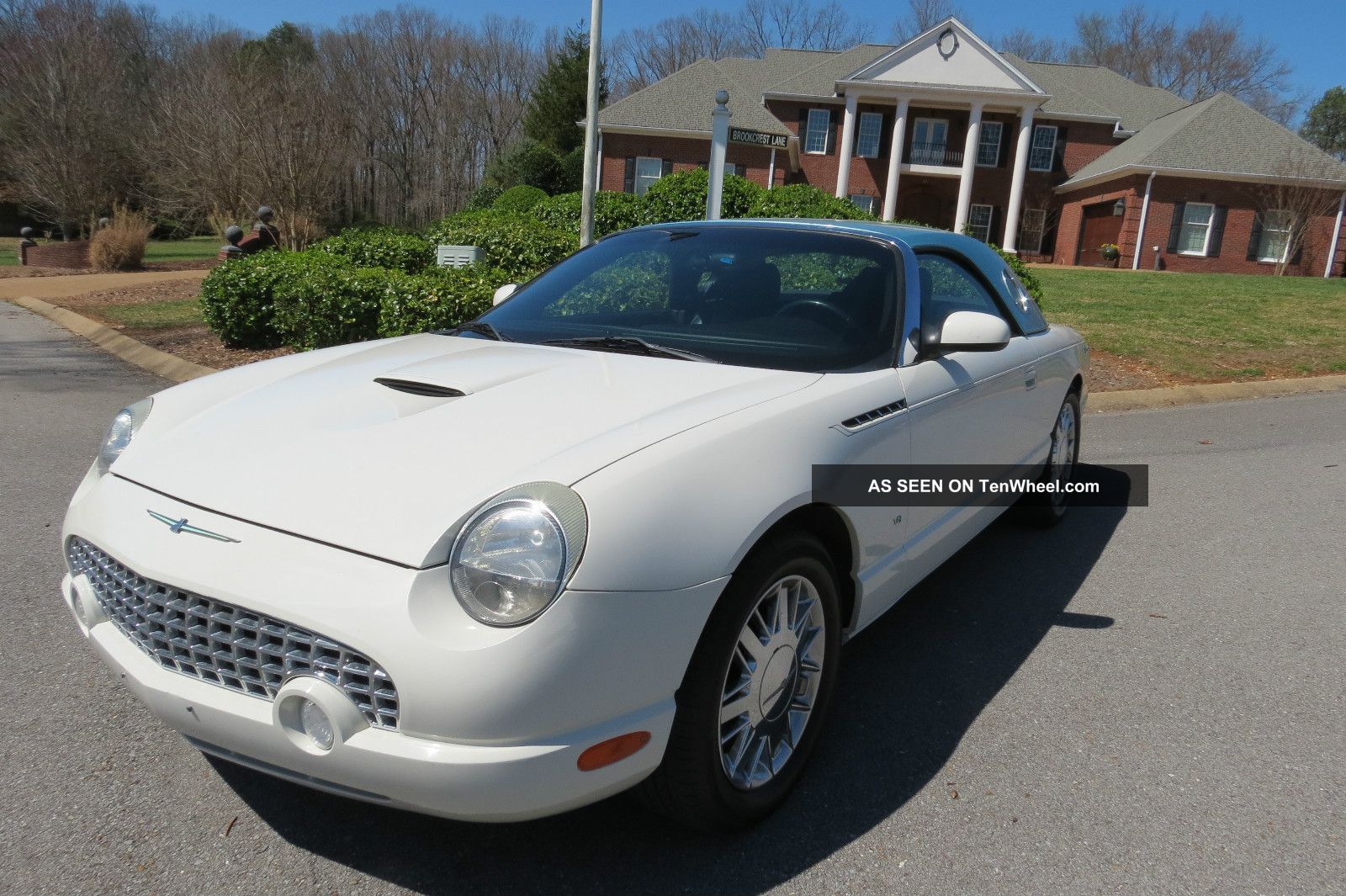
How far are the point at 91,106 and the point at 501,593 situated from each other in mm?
34221

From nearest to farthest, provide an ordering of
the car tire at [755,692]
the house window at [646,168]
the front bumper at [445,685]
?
the front bumper at [445,685]
the car tire at [755,692]
the house window at [646,168]

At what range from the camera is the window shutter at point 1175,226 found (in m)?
29.4

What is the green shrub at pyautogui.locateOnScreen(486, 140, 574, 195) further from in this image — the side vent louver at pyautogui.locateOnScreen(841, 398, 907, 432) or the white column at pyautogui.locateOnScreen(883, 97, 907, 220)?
the side vent louver at pyautogui.locateOnScreen(841, 398, 907, 432)

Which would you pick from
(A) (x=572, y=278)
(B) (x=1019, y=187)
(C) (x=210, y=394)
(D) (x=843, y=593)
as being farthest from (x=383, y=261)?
(B) (x=1019, y=187)

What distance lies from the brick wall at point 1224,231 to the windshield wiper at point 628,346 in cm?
3067

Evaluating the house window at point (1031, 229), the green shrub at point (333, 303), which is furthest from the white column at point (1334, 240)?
the green shrub at point (333, 303)

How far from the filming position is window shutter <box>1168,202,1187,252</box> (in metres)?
29.4

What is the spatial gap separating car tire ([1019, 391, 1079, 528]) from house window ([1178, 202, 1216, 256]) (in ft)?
94.3

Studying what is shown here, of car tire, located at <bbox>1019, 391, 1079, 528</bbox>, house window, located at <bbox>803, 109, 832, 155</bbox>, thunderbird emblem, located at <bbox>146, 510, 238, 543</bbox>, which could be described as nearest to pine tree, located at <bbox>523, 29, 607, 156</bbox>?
house window, located at <bbox>803, 109, 832, 155</bbox>

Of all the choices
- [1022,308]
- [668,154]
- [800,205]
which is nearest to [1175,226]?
[668,154]

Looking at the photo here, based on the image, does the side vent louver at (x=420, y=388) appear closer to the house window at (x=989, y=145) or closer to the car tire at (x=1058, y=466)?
the car tire at (x=1058, y=466)

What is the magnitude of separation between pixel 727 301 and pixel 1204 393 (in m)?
7.80

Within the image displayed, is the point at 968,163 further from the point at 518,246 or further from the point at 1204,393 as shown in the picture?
the point at 518,246

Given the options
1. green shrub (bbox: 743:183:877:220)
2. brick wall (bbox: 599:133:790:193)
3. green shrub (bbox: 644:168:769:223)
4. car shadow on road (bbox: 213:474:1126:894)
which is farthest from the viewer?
brick wall (bbox: 599:133:790:193)
